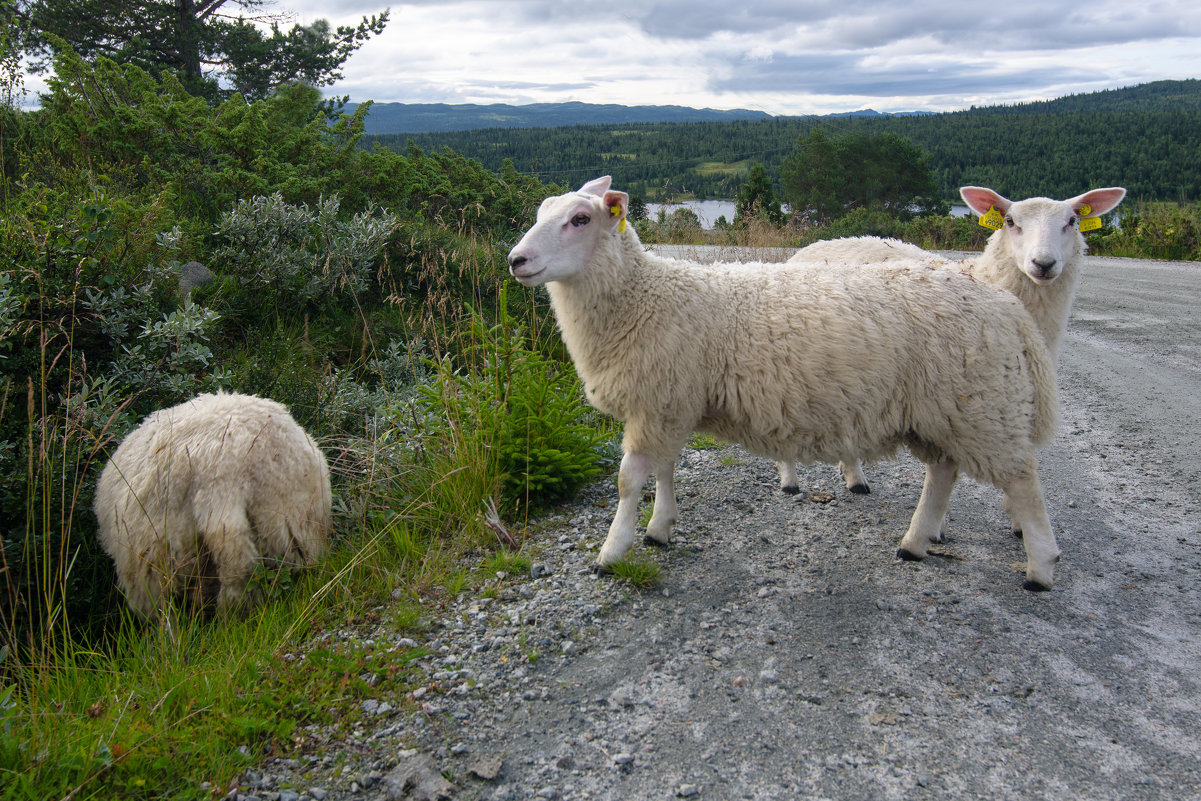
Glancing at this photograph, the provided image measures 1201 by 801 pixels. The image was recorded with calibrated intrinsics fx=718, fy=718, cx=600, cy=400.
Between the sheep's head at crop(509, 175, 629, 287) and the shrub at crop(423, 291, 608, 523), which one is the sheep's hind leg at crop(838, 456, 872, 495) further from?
the sheep's head at crop(509, 175, 629, 287)

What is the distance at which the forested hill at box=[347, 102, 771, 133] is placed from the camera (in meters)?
73.8

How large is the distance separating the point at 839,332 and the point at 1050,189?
124 feet

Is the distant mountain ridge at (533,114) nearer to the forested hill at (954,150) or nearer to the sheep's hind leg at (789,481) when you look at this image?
the forested hill at (954,150)

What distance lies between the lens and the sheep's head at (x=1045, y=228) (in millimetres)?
4148

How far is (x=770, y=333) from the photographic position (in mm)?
3836

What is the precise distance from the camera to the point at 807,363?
145 inches

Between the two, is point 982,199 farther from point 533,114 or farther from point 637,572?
point 533,114

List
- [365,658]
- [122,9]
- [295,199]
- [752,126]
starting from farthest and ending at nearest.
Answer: [752,126]
[122,9]
[295,199]
[365,658]

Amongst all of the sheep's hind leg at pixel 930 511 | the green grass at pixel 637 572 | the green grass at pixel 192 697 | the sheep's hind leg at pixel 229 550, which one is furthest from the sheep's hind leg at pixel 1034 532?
the sheep's hind leg at pixel 229 550

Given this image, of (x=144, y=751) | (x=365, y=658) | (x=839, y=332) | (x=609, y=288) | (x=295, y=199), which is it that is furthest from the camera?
(x=295, y=199)

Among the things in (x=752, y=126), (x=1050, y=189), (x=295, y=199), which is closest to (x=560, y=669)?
(x=295, y=199)

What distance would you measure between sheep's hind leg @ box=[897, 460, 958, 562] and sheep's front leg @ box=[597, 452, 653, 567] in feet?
5.05

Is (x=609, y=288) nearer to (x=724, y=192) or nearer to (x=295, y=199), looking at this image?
(x=295, y=199)

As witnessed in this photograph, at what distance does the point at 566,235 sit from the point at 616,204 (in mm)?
363
